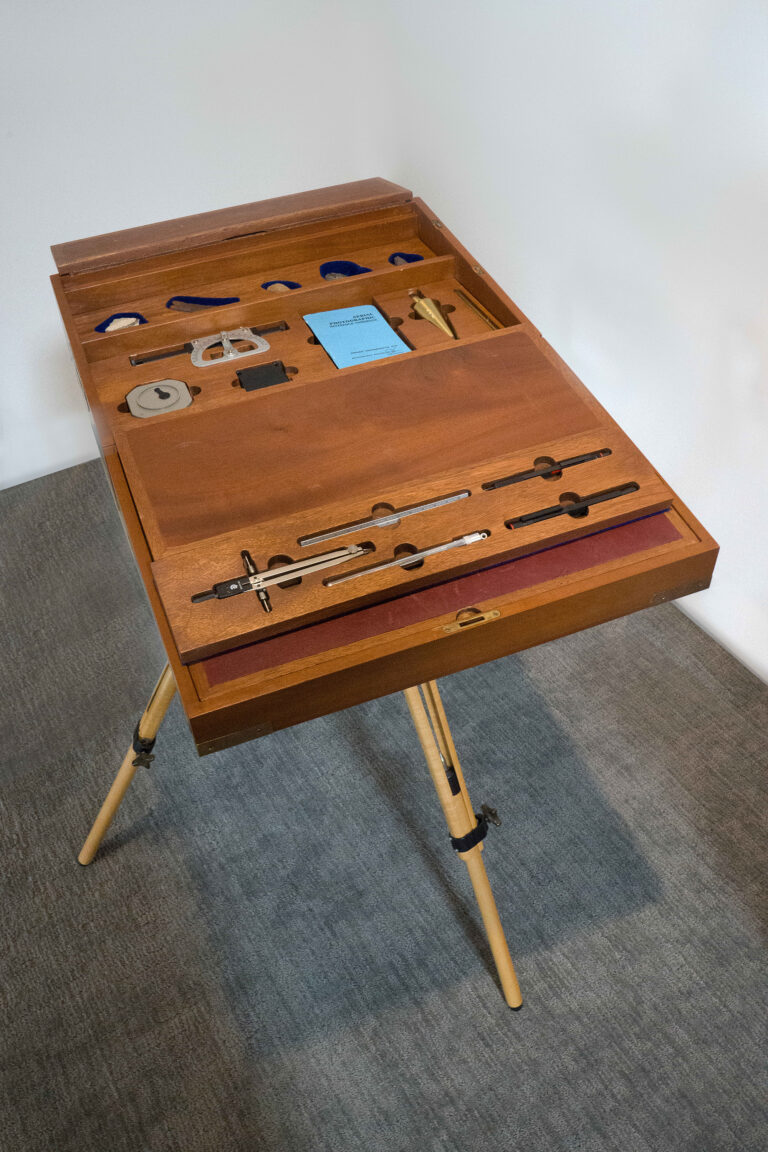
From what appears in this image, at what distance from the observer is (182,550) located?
136 cm

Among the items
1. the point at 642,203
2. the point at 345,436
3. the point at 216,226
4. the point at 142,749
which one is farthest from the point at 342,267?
the point at 142,749

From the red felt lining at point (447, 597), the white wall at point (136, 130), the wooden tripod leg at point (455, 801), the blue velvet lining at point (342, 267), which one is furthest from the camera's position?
the white wall at point (136, 130)

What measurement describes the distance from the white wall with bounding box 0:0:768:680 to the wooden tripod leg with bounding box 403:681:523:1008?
97cm

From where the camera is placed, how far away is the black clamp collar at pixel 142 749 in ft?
6.25

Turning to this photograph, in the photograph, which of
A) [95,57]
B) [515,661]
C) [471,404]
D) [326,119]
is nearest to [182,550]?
[471,404]

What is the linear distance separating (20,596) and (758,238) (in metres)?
1.93

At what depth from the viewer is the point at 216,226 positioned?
6.48 ft

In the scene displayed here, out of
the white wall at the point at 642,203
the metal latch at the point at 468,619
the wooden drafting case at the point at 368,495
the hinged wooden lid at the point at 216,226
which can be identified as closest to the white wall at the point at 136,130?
the white wall at the point at 642,203

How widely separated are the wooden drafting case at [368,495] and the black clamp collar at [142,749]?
0.58 m

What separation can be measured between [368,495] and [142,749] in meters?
0.77

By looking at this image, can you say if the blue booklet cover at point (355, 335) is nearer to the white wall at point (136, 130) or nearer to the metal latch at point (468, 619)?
the metal latch at point (468, 619)

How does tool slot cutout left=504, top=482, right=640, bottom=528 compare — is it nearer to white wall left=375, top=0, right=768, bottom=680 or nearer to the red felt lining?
the red felt lining

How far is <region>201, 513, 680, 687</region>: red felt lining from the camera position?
50.9 inches

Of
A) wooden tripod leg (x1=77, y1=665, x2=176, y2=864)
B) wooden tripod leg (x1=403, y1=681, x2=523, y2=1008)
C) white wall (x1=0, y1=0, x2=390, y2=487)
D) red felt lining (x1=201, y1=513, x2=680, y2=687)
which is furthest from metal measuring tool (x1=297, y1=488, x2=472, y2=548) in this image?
white wall (x1=0, y1=0, x2=390, y2=487)
